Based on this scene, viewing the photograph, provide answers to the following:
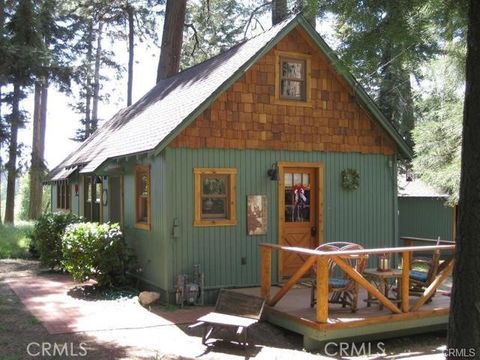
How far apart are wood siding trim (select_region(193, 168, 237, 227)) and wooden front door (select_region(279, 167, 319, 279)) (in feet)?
3.49

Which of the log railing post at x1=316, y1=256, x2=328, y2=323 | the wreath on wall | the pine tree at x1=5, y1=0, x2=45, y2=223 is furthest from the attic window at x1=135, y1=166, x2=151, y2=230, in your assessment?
the pine tree at x1=5, y1=0, x2=45, y2=223

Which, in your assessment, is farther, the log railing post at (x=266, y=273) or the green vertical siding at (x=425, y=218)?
the green vertical siding at (x=425, y=218)

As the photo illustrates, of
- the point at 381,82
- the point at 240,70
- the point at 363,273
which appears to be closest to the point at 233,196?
the point at 240,70

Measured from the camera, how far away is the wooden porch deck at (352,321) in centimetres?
827

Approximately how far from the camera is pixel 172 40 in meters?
22.4

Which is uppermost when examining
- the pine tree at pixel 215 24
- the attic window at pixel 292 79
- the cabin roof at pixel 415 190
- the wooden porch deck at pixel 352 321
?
the pine tree at pixel 215 24

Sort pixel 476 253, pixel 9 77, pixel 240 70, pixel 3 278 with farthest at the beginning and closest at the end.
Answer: pixel 9 77, pixel 3 278, pixel 240 70, pixel 476 253

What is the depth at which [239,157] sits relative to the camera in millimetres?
11312

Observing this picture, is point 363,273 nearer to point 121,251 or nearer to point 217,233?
point 217,233

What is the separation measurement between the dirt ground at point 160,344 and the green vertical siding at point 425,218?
1340 cm

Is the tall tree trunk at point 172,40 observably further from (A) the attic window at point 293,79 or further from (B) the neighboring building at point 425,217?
(A) the attic window at point 293,79

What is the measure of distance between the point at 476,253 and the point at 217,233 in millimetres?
6386

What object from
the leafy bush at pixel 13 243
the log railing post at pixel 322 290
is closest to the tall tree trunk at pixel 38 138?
the leafy bush at pixel 13 243

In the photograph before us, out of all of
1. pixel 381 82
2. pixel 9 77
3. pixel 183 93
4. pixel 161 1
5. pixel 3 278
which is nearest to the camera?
pixel 183 93
